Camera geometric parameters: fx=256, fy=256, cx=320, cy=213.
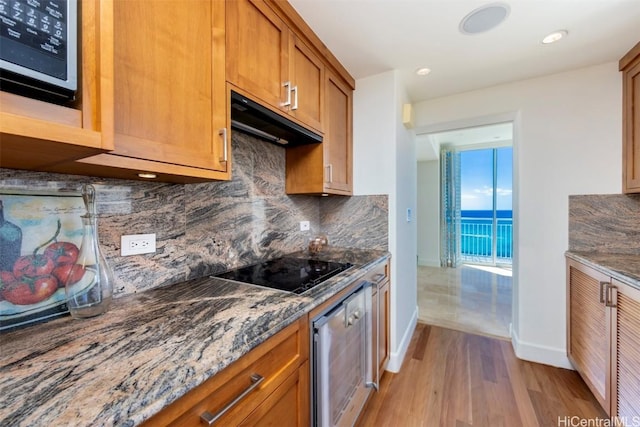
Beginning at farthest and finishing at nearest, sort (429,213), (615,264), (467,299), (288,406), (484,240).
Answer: (484,240), (429,213), (467,299), (615,264), (288,406)

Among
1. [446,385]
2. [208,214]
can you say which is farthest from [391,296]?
[208,214]

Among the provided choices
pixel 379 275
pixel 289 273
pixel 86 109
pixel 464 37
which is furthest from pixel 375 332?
pixel 464 37

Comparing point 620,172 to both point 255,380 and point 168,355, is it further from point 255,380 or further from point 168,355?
point 168,355

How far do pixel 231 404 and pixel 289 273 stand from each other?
0.78 meters

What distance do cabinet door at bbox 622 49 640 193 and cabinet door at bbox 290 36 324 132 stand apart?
7.00 ft

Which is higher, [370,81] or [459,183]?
[370,81]

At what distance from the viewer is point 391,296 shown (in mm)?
2066

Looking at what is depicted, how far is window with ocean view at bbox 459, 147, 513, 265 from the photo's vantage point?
5.57m

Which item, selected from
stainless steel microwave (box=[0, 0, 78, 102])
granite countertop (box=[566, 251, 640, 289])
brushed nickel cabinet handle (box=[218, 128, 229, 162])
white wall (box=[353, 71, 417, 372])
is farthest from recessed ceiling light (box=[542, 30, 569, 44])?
stainless steel microwave (box=[0, 0, 78, 102])

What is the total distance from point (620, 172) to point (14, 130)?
318 cm

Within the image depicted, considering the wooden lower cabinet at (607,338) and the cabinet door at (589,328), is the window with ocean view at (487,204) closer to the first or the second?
the cabinet door at (589,328)

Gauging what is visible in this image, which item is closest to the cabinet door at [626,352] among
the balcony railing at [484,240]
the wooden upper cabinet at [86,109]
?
the wooden upper cabinet at [86,109]

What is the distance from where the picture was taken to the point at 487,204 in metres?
5.76

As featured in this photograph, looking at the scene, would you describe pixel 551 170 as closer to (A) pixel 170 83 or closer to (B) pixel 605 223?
(B) pixel 605 223
